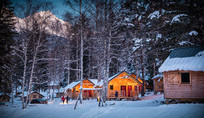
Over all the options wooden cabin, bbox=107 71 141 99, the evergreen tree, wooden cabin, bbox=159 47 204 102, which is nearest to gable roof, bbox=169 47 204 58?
wooden cabin, bbox=159 47 204 102

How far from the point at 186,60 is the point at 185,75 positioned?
1432 millimetres

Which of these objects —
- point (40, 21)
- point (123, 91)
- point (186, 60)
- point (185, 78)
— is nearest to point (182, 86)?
point (185, 78)

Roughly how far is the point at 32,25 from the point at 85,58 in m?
28.4

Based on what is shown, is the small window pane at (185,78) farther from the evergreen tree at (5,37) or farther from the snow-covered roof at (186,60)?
the evergreen tree at (5,37)

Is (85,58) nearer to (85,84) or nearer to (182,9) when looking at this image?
(85,84)

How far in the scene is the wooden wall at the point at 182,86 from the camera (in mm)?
12180

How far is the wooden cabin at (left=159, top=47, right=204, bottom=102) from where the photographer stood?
12.0 m

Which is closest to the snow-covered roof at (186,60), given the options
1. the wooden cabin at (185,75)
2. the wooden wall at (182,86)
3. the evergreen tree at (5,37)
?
→ the wooden cabin at (185,75)

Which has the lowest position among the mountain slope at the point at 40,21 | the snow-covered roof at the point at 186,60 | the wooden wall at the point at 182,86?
the wooden wall at the point at 182,86

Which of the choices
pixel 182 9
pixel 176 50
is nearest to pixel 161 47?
pixel 176 50

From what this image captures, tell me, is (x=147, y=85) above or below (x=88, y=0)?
below

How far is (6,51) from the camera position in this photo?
1658 cm

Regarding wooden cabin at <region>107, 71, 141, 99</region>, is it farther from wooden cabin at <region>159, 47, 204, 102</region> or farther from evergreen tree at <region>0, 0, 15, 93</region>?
evergreen tree at <region>0, 0, 15, 93</region>

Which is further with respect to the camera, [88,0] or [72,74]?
[72,74]
